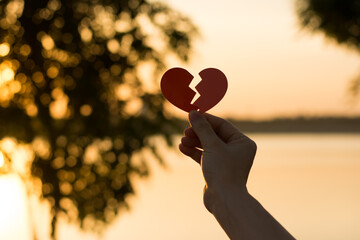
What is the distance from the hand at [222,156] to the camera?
1449 millimetres

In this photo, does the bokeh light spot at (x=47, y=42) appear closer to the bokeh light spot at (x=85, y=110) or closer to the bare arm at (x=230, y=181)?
the bokeh light spot at (x=85, y=110)

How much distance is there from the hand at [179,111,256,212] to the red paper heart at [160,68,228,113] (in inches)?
7.6

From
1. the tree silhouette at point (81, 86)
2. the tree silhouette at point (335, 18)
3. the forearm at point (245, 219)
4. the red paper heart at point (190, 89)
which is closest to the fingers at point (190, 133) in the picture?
the red paper heart at point (190, 89)

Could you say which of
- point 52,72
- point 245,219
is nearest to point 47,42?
point 52,72

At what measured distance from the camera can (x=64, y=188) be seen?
5.56 meters

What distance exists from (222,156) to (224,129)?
0.13 meters

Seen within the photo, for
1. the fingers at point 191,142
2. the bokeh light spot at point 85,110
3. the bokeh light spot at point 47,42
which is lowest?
the fingers at point 191,142

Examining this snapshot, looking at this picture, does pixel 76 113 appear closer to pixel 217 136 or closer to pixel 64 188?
pixel 64 188

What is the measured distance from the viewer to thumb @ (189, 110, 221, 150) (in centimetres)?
149

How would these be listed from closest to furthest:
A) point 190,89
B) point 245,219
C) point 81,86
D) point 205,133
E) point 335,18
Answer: point 245,219
point 205,133
point 190,89
point 81,86
point 335,18

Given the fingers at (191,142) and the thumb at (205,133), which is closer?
the thumb at (205,133)

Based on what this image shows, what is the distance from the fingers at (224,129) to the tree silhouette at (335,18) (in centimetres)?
990

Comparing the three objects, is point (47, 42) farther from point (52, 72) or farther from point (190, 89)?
point (190, 89)

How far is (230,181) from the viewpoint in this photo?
144cm
